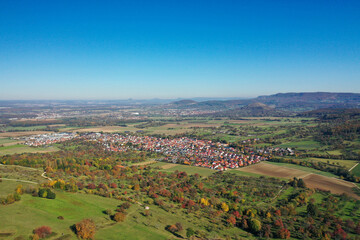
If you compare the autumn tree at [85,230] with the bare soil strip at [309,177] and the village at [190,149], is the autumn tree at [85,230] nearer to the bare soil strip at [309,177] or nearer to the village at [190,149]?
the village at [190,149]

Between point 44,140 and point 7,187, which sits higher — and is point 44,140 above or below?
below

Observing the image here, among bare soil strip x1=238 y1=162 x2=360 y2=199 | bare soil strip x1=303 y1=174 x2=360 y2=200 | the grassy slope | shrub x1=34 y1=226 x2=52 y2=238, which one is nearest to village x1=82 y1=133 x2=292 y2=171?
bare soil strip x1=238 y1=162 x2=360 y2=199

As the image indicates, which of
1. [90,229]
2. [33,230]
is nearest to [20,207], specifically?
[33,230]

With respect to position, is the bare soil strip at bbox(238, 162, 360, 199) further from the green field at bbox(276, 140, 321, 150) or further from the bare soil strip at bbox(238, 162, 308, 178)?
the green field at bbox(276, 140, 321, 150)

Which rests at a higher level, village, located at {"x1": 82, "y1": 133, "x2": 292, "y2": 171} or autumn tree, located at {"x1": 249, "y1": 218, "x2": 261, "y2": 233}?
autumn tree, located at {"x1": 249, "y1": 218, "x2": 261, "y2": 233}

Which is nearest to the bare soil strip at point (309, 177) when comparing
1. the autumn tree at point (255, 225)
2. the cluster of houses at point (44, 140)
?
the autumn tree at point (255, 225)

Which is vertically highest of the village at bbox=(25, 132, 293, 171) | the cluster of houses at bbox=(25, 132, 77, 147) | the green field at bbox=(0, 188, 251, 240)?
the green field at bbox=(0, 188, 251, 240)

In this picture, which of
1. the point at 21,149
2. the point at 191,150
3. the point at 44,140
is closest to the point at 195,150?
the point at 191,150

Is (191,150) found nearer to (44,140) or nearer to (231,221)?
(231,221)
